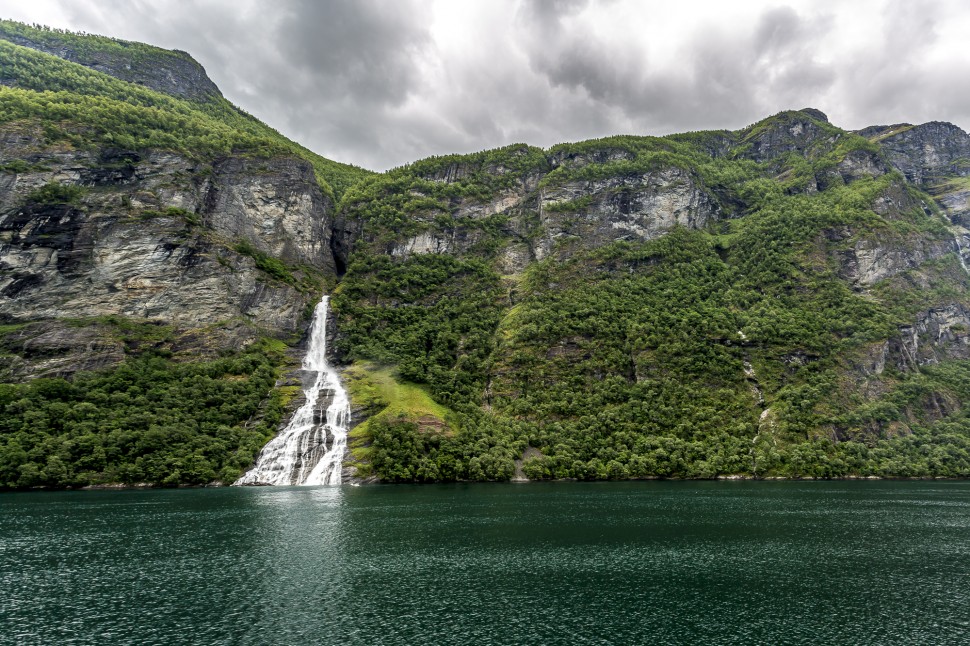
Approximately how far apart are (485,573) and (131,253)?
151756 mm

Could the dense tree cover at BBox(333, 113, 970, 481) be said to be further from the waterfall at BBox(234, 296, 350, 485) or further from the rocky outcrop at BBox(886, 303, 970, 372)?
the waterfall at BBox(234, 296, 350, 485)

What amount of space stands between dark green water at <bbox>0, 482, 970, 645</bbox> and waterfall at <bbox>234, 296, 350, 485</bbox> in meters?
32.2

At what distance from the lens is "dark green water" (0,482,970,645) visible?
86.7 feet

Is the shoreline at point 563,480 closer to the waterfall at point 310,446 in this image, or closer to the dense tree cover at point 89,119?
the waterfall at point 310,446

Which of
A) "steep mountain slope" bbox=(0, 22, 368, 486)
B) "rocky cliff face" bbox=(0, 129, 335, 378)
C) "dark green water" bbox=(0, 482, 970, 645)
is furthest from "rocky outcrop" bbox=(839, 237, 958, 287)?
"rocky cliff face" bbox=(0, 129, 335, 378)

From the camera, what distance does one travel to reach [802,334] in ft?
465

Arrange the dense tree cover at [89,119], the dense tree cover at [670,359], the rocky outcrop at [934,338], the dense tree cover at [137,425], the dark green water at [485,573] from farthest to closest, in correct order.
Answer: the dense tree cover at [89,119]
the rocky outcrop at [934,338]
the dense tree cover at [670,359]
the dense tree cover at [137,425]
the dark green water at [485,573]

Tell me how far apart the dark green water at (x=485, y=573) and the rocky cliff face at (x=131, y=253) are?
8190 cm

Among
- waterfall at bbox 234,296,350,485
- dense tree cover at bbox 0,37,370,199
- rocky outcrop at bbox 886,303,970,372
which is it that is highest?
dense tree cover at bbox 0,37,370,199

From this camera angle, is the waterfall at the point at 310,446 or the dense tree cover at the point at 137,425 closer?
the dense tree cover at the point at 137,425

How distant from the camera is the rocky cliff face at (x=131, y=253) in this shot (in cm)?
12838

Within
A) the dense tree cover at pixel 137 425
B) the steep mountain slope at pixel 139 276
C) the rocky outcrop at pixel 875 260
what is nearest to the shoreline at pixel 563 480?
the dense tree cover at pixel 137 425

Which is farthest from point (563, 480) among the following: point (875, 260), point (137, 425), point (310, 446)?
point (875, 260)

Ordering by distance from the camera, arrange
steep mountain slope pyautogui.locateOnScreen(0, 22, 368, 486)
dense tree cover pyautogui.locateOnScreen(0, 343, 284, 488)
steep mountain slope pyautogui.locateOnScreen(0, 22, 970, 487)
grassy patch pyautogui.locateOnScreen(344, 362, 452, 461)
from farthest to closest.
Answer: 1. grassy patch pyautogui.locateOnScreen(344, 362, 452, 461)
2. steep mountain slope pyautogui.locateOnScreen(0, 22, 970, 487)
3. steep mountain slope pyautogui.locateOnScreen(0, 22, 368, 486)
4. dense tree cover pyautogui.locateOnScreen(0, 343, 284, 488)
